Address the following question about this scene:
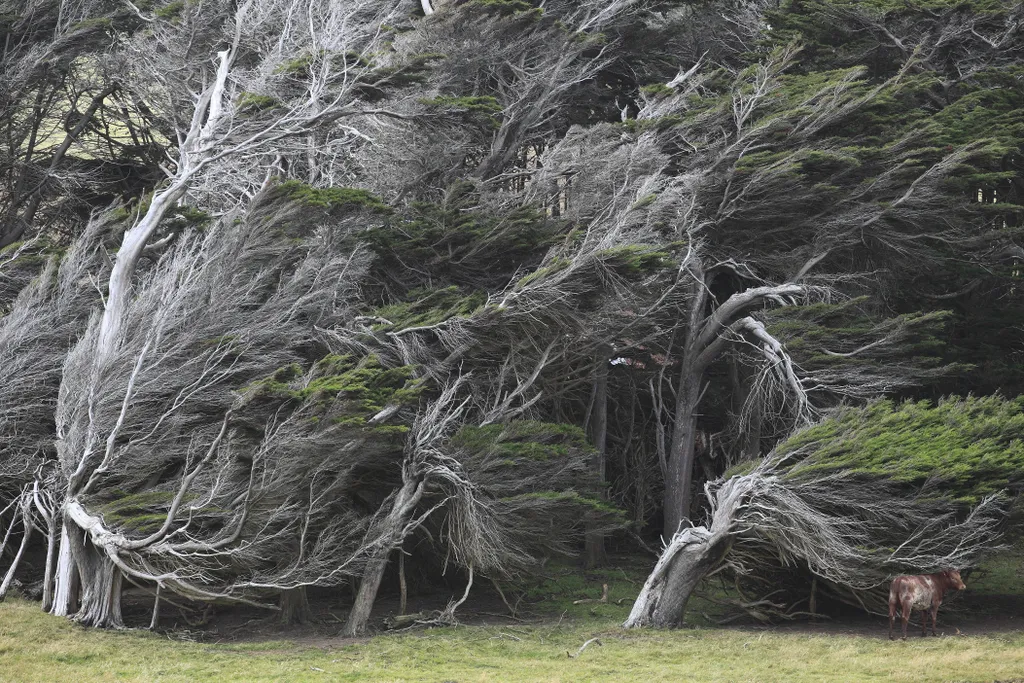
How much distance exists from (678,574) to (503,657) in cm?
297

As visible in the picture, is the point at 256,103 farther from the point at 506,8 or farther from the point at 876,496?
the point at 876,496

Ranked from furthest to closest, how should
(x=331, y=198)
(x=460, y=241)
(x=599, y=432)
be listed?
(x=599, y=432)
(x=460, y=241)
(x=331, y=198)

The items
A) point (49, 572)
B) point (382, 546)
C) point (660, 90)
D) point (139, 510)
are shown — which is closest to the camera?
point (139, 510)

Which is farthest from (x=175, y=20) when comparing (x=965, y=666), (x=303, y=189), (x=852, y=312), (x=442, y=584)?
(x=965, y=666)

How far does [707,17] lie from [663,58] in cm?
193

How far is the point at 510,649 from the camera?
1398 centimetres

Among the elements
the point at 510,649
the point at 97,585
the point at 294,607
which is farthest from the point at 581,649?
the point at 97,585

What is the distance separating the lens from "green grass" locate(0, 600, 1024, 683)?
12.0 m

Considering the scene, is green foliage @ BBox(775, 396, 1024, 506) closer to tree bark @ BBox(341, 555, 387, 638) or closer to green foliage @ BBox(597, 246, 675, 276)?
green foliage @ BBox(597, 246, 675, 276)

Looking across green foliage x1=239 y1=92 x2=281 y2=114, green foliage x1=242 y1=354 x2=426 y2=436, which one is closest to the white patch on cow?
green foliage x1=242 y1=354 x2=426 y2=436

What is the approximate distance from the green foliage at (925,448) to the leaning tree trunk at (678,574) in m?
1.24

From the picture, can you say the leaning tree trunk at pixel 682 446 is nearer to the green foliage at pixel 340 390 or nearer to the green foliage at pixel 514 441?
the green foliage at pixel 514 441

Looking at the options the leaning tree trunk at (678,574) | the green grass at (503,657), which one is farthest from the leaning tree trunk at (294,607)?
the leaning tree trunk at (678,574)

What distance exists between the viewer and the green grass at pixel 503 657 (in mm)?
12031
